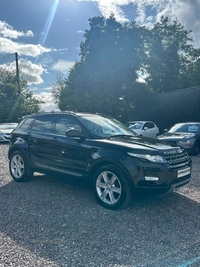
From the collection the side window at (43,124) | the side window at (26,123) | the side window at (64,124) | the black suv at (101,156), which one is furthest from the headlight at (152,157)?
the side window at (26,123)

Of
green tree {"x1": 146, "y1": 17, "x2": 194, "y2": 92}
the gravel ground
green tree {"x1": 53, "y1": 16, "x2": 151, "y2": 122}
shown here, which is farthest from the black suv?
green tree {"x1": 146, "y1": 17, "x2": 194, "y2": 92}

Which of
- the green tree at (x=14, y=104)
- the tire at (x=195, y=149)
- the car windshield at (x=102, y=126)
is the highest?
the green tree at (x=14, y=104)

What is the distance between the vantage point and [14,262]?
2797 mm

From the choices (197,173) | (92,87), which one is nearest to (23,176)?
(197,173)

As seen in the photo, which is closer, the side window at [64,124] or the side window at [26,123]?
the side window at [64,124]

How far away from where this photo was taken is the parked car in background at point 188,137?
10094mm

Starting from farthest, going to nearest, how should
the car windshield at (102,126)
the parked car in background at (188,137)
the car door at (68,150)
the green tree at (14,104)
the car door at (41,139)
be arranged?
the green tree at (14,104) < the parked car in background at (188,137) < the car door at (41,139) < the car windshield at (102,126) < the car door at (68,150)

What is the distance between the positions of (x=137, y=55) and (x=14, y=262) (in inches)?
890

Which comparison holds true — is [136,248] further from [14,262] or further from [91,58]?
[91,58]

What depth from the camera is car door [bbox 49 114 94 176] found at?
468 cm

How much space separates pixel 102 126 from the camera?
206 inches

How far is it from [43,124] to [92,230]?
3.00 metres

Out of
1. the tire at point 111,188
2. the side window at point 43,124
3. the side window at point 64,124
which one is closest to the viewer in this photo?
the tire at point 111,188

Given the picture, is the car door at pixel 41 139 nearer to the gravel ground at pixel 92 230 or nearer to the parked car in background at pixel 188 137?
the gravel ground at pixel 92 230
